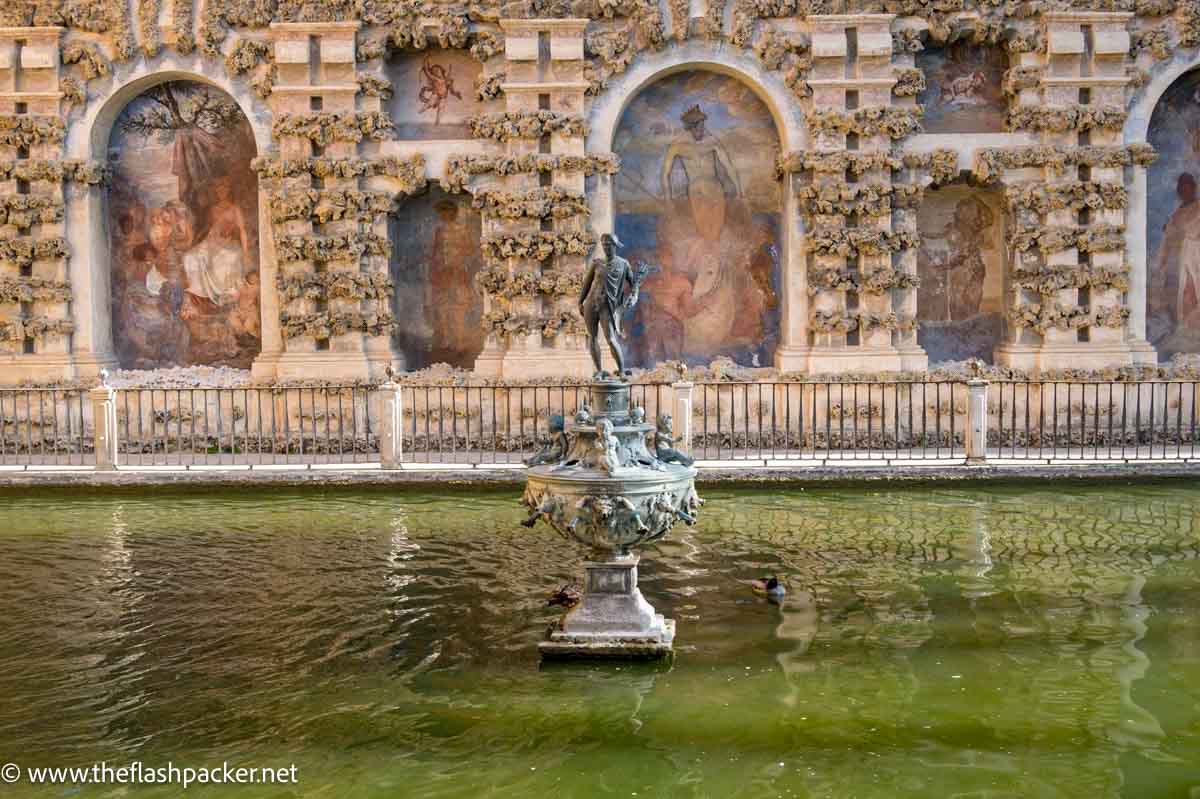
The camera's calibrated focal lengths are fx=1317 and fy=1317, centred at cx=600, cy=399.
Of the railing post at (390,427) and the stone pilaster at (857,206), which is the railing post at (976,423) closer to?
the stone pilaster at (857,206)

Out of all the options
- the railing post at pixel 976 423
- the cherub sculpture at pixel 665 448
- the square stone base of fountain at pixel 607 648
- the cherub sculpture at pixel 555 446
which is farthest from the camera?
the railing post at pixel 976 423

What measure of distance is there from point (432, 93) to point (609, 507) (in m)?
12.4

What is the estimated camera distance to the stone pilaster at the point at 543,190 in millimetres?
18812

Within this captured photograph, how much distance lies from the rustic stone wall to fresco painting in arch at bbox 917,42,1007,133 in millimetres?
235

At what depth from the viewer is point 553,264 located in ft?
62.2

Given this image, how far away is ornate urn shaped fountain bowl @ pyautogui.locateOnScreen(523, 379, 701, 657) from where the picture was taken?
862cm

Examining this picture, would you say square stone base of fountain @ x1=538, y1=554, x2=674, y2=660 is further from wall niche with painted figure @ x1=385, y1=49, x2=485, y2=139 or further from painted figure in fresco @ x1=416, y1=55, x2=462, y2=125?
painted figure in fresco @ x1=416, y1=55, x2=462, y2=125

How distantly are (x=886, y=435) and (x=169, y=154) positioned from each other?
11487 mm

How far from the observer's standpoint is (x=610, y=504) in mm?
8633

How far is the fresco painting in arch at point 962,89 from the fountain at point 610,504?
39.3 ft

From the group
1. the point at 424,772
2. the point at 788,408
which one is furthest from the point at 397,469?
the point at 424,772

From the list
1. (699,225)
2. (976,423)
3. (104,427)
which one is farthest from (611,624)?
(699,225)

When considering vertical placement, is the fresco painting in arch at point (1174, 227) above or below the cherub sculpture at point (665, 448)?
above

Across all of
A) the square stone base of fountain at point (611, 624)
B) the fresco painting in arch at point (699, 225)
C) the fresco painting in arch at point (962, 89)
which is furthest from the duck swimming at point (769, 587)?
the fresco painting in arch at point (962, 89)
